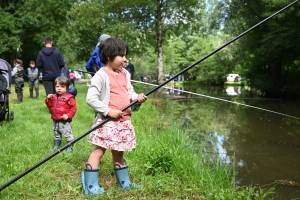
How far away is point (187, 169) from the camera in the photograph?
361cm

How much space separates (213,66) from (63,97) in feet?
119

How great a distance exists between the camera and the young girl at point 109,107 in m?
2.80

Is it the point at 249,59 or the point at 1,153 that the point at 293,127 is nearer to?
the point at 1,153

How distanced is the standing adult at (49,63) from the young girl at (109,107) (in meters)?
3.74

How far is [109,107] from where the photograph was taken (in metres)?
2.82

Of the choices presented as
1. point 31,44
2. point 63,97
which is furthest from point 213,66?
point 63,97

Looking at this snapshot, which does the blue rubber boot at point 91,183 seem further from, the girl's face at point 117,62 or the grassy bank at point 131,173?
the girl's face at point 117,62

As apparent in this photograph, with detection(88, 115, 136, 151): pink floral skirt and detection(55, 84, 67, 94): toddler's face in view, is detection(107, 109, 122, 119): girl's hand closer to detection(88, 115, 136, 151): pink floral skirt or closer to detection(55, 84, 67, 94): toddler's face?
detection(88, 115, 136, 151): pink floral skirt

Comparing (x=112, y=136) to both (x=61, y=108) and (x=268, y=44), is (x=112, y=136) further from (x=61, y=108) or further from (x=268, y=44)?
(x=268, y=44)

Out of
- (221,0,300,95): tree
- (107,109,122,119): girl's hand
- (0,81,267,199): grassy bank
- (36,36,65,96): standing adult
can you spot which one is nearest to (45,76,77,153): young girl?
(0,81,267,199): grassy bank

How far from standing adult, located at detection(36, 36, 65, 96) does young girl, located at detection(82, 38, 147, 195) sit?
12.3 feet

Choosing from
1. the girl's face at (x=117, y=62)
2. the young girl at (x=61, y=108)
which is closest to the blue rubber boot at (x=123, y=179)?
the girl's face at (x=117, y=62)

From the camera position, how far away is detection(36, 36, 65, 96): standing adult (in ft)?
20.9

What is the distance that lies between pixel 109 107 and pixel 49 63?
13.5ft
